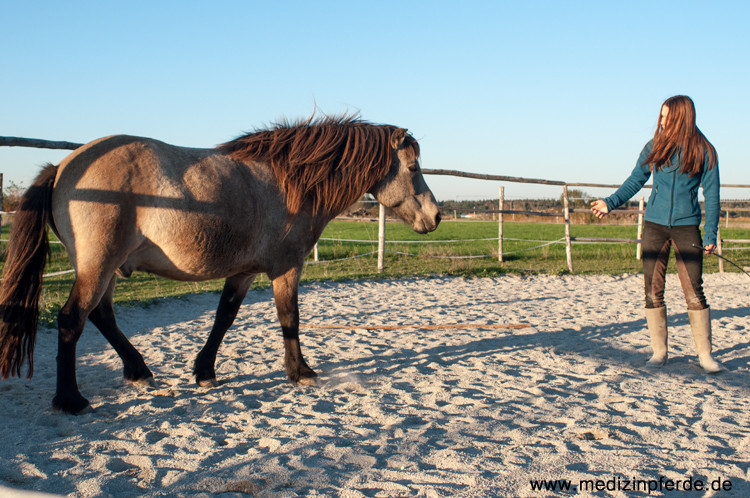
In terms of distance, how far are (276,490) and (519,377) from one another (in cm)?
237

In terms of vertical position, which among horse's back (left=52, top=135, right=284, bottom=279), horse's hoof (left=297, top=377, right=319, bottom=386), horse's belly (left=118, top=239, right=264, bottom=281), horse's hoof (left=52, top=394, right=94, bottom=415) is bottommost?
horse's hoof (left=297, top=377, right=319, bottom=386)

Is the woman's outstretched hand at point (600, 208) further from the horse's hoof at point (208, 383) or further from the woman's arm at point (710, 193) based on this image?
the horse's hoof at point (208, 383)

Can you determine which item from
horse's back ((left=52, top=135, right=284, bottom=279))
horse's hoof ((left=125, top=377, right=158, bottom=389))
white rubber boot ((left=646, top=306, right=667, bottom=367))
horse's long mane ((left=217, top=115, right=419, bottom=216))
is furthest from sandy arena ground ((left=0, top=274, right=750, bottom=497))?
horse's long mane ((left=217, top=115, right=419, bottom=216))

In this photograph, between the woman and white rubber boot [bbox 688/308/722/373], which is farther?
white rubber boot [bbox 688/308/722/373]

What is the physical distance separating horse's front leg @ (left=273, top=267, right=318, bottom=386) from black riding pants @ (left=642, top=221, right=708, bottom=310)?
260 centimetres

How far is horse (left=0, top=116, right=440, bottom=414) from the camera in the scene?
3.14 meters

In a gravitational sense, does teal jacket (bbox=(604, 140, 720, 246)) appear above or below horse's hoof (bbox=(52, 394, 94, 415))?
above

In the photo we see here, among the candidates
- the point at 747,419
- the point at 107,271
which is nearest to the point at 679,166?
the point at 747,419

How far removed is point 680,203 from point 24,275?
4408mm

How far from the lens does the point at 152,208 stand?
325cm

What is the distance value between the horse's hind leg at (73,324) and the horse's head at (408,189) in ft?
6.63

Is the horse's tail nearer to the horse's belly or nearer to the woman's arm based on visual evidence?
the horse's belly

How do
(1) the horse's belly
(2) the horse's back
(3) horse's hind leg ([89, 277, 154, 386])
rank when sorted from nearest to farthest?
1. (2) the horse's back
2. (1) the horse's belly
3. (3) horse's hind leg ([89, 277, 154, 386])

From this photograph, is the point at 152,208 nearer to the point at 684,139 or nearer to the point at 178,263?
the point at 178,263
